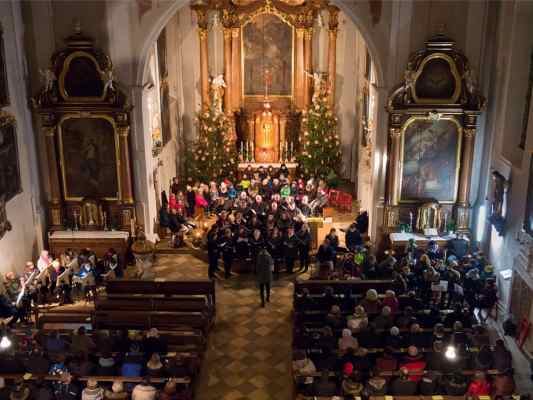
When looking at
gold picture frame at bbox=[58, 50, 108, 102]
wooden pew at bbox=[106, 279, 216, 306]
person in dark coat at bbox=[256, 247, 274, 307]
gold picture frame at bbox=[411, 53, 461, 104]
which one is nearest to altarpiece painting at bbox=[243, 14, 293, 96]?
gold picture frame at bbox=[411, 53, 461, 104]

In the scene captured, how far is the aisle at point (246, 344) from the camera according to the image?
41.9 ft

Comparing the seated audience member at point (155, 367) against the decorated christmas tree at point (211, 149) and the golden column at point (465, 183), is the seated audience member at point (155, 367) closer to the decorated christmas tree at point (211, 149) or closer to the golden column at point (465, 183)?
the golden column at point (465, 183)

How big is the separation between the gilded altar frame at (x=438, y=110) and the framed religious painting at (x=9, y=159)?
979cm

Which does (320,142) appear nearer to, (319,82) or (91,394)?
(319,82)

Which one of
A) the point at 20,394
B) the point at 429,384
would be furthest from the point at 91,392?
the point at 429,384

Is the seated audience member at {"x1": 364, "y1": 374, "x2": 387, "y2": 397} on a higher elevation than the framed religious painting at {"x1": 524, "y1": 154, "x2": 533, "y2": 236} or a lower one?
lower

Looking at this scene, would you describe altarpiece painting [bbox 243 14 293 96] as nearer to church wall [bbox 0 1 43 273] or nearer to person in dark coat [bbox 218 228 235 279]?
person in dark coat [bbox 218 228 235 279]

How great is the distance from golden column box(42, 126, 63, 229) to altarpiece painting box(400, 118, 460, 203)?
31.5 feet

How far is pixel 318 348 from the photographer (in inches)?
502

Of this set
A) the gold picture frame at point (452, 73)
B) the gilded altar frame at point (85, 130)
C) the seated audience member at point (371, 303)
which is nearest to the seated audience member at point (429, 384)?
the seated audience member at point (371, 303)

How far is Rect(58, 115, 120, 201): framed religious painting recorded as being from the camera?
1792 cm

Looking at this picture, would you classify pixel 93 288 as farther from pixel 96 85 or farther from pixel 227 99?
pixel 227 99

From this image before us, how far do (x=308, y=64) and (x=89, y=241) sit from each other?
36.1 ft

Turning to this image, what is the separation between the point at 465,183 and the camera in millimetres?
18031
